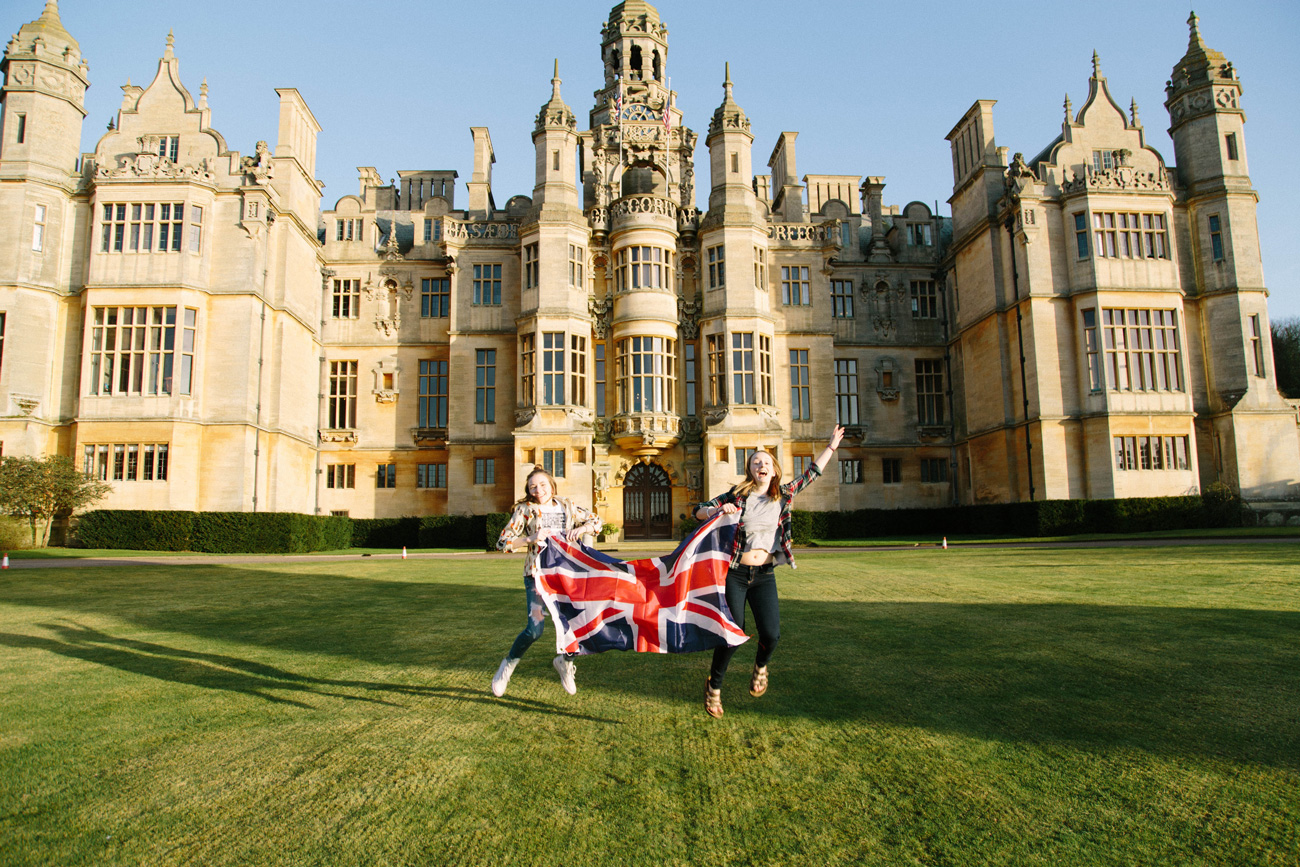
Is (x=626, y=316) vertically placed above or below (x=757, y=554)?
above

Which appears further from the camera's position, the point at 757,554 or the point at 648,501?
the point at 648,501

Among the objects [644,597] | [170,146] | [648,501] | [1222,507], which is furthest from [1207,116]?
[170,146]

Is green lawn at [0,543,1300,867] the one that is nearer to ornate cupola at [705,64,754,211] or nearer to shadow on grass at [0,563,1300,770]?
shadow on grass at [0,563,1300,770]

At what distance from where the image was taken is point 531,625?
622 centimetres

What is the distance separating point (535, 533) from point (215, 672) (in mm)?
3666

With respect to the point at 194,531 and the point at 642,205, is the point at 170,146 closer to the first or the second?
the point at 194,531

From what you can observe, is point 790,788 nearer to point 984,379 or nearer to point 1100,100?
point 984,379

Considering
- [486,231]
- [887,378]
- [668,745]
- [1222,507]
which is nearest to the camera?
[668,745]

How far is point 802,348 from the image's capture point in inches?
1324

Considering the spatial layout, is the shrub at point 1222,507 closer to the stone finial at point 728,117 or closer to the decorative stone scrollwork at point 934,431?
the decorative stone scrollwork at point 934,431

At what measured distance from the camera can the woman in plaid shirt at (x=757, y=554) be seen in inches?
233

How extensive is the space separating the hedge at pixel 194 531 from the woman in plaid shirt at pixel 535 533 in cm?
2270

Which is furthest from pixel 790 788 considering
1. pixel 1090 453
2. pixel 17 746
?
pixel 1090 453

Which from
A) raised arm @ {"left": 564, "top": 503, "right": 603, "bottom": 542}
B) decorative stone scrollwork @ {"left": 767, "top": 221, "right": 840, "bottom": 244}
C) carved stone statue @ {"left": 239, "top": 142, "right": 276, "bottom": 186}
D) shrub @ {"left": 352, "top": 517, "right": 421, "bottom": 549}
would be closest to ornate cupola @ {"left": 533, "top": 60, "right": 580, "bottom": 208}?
decorative stone scrollwork @ {"left": 767, "top": 221, "right": 840, "bottom": 244}
